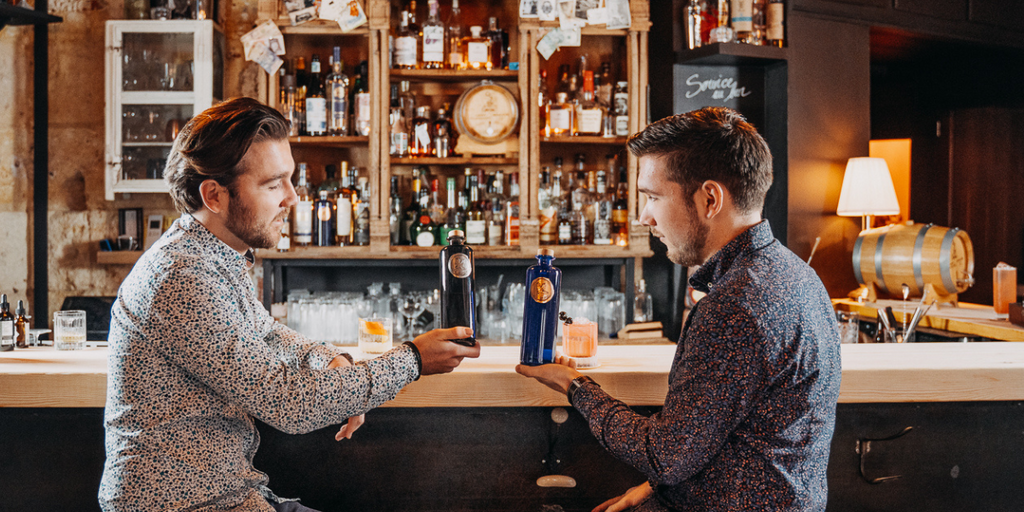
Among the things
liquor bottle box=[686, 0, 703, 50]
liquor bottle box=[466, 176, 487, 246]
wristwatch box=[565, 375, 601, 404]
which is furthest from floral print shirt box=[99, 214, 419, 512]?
liquor bottle box=[686, 0, 703, 50]

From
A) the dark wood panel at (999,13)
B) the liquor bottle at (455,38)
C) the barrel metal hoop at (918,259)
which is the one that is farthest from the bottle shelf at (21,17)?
the dark wood panel at (999,13)

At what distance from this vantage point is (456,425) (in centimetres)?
161

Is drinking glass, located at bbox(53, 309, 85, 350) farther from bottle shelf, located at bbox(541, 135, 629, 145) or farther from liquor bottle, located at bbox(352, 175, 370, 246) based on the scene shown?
bottle shelf, located at bbox(541, 135, 629, 145)

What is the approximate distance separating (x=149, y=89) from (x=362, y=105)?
39.4 inches

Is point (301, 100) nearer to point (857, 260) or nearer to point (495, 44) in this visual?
point (495, 44)

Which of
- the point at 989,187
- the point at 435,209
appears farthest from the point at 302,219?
the point at 989,187

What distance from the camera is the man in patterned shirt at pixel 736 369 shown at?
1.09 meters

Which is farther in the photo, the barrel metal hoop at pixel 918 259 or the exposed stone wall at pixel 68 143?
the exposed stone wall at pixel 68 143

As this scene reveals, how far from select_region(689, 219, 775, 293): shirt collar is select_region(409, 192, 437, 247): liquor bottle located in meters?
2.13

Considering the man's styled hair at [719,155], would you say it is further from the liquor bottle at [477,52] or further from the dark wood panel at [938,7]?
the dark wood panel at [938,7]

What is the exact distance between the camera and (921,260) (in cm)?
314

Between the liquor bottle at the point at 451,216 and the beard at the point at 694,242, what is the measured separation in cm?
201

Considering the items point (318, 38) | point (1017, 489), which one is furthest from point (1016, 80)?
point (318, 38)

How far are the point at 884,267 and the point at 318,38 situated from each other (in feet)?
9.49
